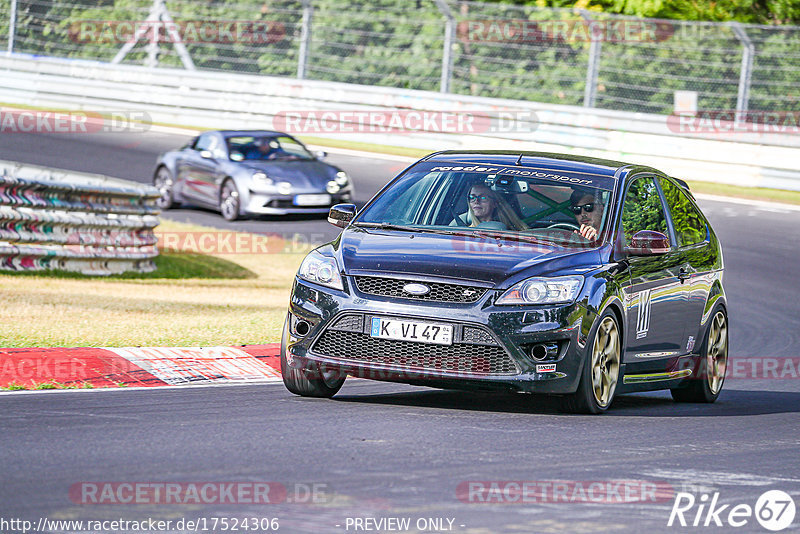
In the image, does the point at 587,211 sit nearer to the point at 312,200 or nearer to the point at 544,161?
the point at 544,161

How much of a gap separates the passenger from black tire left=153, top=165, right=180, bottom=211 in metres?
14.2

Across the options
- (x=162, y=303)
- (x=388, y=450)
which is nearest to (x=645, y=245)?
(x=388, y=450)

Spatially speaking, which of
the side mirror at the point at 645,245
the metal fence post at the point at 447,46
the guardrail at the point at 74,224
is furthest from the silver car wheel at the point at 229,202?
the side mirror at the point at 645,245

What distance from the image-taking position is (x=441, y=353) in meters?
8.02

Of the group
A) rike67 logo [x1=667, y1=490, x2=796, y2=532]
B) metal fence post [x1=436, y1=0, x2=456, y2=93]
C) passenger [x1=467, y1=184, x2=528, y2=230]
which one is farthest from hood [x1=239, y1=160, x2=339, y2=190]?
rike67 logo [x1=667, y1=490, x2=796, y2=532]

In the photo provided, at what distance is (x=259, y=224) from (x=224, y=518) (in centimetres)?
1597

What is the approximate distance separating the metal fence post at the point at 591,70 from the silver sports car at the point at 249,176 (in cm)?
604

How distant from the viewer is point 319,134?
29016 millimetres

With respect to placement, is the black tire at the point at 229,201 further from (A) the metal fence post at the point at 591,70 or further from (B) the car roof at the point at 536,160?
(B) the car roof at the point at 536,160
